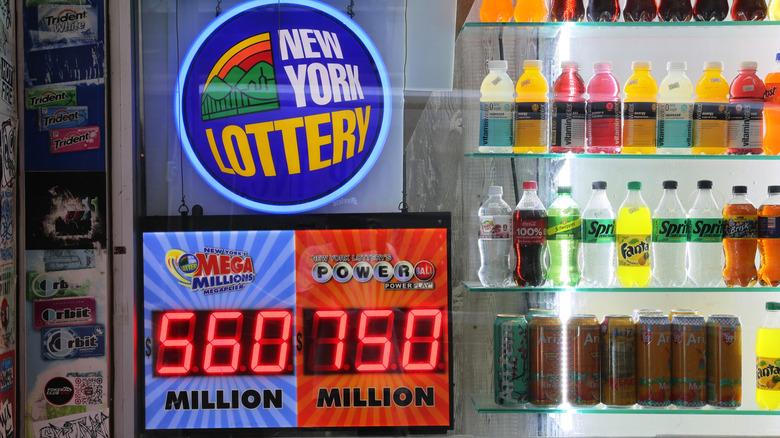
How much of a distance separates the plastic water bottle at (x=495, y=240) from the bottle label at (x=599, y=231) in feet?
0.90

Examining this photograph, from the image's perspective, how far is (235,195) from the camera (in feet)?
8.26

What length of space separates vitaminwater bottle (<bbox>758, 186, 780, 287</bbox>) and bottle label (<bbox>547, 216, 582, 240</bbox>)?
2.09 ft

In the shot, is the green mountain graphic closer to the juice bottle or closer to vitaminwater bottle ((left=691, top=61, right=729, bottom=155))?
vitaminwater bottle ((left=691, top=61, right=729, bottom=155))

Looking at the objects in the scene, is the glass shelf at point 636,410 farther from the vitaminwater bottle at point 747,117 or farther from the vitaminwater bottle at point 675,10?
the vitaminwater bottle at point 675,10

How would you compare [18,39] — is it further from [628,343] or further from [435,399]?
[628,343]

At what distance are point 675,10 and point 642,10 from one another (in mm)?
119

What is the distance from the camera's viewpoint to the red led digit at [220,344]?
2.45 meters

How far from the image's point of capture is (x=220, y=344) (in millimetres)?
2447

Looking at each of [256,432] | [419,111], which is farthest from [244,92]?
[256,432]

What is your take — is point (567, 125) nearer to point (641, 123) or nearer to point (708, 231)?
point (641, 123)

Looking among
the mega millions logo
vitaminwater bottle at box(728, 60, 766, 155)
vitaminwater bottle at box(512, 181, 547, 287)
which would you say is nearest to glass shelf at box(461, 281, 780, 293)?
vitaminwater bottle at box(512, 181, 547, 287)

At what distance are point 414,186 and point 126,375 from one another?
1.31 m

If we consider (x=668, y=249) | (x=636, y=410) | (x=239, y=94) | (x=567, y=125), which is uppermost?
(x=239, y=94)

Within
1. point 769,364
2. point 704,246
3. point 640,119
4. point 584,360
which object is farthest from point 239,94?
point 769,364
